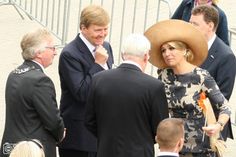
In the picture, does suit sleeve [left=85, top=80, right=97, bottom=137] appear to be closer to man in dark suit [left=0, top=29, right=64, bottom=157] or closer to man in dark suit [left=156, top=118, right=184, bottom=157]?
man in dark suit [left=0, top=29, right=64, bottom=157]

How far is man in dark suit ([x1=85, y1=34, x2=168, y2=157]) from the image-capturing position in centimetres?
693

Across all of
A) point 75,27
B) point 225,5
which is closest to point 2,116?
point 75,27

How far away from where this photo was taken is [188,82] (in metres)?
7.36

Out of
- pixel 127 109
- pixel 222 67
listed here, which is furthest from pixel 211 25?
pixel 127 109

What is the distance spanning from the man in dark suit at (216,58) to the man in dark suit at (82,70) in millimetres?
807

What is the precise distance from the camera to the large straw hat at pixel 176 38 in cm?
742

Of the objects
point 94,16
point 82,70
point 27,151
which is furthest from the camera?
point 82,70

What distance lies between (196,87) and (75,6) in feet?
22.9

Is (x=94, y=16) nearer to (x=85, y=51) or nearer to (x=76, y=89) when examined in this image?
(x=85, y=51)

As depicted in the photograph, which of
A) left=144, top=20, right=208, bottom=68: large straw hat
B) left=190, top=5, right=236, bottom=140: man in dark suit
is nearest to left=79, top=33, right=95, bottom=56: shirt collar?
left=144, top=20, right=208, bottom=68: large straw hat

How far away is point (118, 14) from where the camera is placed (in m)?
13.6

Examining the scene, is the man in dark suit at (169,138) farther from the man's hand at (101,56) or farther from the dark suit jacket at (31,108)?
the man's hand at (101,56)

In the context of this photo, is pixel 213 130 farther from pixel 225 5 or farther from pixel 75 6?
pixel 225 5

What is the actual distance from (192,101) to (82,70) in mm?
982
